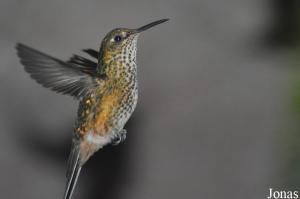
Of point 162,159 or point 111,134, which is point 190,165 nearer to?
point 162,159

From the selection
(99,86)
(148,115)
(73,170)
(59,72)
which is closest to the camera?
(59,72)

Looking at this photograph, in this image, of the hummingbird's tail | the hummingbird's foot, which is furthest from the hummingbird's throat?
the hummingbird's tail

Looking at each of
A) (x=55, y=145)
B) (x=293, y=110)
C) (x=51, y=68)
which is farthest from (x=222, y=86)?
(x=293, y=110)

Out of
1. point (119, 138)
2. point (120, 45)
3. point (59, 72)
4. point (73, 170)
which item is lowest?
point (73, 170)

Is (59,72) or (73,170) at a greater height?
(59,72)

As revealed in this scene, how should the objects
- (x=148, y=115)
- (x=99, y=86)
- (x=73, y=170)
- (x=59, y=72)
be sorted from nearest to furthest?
1. (x=59, y=72)
2. (x=99, y=86)
3. (x=73, y=170)
4. (x=148, y=115)

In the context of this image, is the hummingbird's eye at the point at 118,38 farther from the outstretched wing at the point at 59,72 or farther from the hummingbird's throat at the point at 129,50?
the outstretched wing at the point at 59,72

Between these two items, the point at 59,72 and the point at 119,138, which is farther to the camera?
the point at 119,138

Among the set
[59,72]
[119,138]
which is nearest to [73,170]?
[119,138]

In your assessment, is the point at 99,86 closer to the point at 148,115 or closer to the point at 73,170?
the point at 73,170
